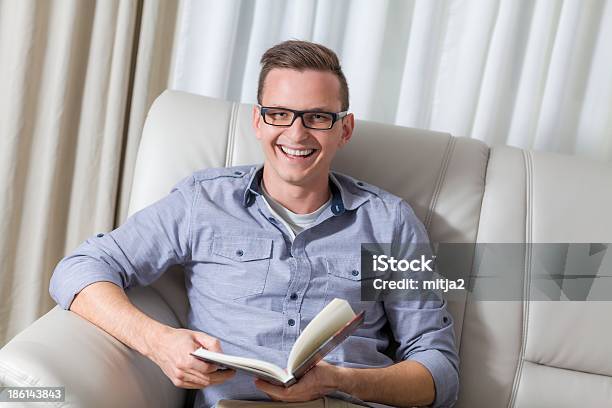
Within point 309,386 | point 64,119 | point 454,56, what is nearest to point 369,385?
point 309,386

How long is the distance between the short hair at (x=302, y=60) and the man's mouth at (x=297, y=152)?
0.45 ft

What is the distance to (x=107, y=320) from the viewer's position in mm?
1431

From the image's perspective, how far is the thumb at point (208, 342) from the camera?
4.25 feet

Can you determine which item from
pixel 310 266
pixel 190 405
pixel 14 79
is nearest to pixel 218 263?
pixel 310 266

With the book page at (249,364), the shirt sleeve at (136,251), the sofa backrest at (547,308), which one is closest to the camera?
the book page at (249,364)

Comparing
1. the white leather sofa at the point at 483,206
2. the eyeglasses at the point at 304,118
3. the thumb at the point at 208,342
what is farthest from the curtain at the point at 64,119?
the thumb at the point at 208,342

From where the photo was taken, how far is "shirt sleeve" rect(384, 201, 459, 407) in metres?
1.55

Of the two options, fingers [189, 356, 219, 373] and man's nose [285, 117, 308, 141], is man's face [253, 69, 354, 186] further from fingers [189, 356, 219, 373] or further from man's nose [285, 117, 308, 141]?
fingers [189, 356, 219, 373]

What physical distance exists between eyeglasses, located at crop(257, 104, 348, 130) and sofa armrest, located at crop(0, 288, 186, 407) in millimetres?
577

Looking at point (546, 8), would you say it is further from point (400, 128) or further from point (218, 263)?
point (218, 263)

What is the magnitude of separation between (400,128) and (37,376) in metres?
1.09

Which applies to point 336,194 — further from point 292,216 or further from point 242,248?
point 242,248

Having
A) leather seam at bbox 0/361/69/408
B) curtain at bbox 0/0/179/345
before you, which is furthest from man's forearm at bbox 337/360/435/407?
curtain at bbox 0/0/179/345

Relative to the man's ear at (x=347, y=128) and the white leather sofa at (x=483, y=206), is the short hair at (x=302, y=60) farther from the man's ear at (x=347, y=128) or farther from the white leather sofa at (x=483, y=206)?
the white leather sofa at (x=483, y=206)
